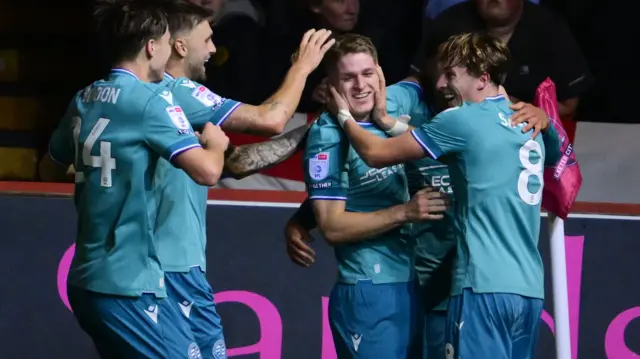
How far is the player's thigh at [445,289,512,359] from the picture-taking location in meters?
4.57

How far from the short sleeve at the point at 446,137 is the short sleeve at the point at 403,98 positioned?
510 millimetres

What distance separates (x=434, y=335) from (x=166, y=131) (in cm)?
143

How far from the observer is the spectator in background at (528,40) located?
23.0ft

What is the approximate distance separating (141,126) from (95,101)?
228mm

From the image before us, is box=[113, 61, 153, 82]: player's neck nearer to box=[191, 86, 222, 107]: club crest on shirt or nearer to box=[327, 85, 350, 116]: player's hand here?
box=[191, 86, 222, 107]: club crest on shirt

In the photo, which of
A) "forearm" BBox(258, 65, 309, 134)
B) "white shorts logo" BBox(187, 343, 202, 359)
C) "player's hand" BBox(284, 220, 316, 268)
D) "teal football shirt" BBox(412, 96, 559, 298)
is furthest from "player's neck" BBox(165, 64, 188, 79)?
"white shorts logo" BBox(187, 343, 202, 359)

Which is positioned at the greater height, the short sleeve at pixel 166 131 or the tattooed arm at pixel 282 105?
the tattooed arm at pixel 282 105

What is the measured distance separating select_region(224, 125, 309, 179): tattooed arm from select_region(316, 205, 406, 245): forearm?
72cm

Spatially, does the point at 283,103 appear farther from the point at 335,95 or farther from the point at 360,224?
the point at 360,224

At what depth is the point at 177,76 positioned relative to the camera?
200 inches

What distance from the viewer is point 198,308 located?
5.26 meters

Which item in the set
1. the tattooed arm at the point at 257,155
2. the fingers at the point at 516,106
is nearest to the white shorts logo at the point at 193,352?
the tattooed arm at the point at 257,155

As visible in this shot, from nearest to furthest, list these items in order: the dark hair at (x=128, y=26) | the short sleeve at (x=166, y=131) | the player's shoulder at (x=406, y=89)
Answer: the short sleeve at (x=166, y=131) → the dark hair at (x=128, y=26) → the player's shoulder at (x=406, y=89)

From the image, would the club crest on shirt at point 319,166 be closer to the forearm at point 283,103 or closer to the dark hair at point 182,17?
the forearm at point 283,103
